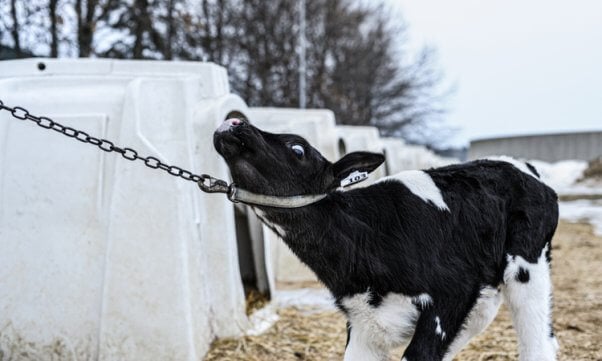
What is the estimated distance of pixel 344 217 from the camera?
125 inches

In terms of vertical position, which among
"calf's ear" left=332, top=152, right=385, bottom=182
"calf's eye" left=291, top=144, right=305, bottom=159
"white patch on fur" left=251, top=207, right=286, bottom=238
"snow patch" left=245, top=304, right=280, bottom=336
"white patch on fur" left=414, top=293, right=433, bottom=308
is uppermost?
"calf's eye" left=291, top=144, right=305, bottom=159

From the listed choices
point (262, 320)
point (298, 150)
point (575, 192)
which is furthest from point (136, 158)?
point (575, 192)

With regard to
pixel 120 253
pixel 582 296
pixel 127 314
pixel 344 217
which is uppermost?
pixel 344 217

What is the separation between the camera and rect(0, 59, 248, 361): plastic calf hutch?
4.13 metres

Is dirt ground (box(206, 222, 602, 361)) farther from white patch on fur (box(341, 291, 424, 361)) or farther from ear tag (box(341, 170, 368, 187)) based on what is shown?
ear tag (box(341, 170, 368, 187))

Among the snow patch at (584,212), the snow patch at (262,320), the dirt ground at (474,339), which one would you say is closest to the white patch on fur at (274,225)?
the dirt ground at (474,339)

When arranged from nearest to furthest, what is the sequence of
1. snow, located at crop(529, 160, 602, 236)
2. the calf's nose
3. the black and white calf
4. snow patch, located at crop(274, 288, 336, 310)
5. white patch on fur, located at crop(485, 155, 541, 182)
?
1. the calf's nose
2. the black and white calf
3. white patch on fur, located at crop(485, 155, 541, 182)
4. snow patch, located at crop(274, 288, 336, 310)
5. snow, located at crop(529, 160, 602, 236)

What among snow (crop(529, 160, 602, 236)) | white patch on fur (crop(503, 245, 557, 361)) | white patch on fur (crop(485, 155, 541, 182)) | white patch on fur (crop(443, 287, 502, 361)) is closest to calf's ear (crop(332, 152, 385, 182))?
white patch on fur (crop(443, 287, 502, 361))

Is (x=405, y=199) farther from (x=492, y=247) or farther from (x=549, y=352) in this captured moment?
(x=549, y=352)

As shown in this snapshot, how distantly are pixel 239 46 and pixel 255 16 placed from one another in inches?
81.6

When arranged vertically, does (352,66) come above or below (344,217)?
above

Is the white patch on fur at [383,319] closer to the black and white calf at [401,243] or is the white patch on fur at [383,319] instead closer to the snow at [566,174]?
the black and white calf at [401,243]

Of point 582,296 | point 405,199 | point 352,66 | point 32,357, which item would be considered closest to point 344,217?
point 405,199

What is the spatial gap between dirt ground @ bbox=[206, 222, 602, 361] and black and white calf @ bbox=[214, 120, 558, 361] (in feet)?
→ 4.10
